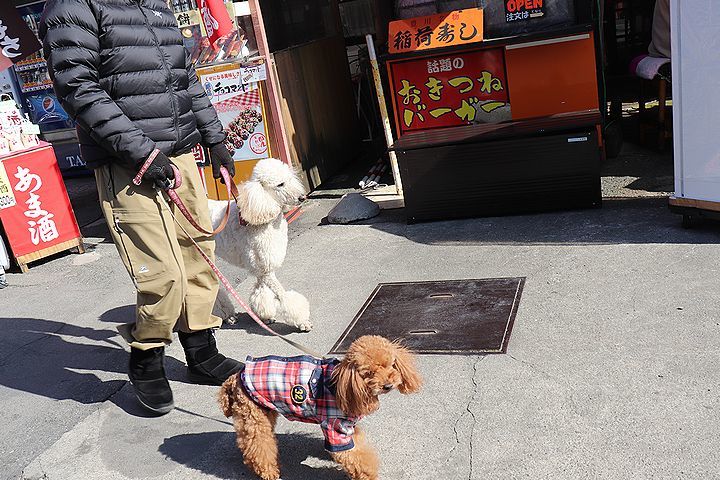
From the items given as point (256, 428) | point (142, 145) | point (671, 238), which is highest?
point (142, 145)

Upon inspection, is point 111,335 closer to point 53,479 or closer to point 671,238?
point 53,479

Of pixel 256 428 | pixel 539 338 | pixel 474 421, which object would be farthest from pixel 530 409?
pixel 256 428

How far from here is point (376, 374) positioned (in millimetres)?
2725

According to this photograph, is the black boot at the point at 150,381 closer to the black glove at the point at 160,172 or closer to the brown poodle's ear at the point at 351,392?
the black glove at the point at 160,172

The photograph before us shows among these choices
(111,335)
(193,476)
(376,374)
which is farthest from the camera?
(111,335)

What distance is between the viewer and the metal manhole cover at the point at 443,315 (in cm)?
426

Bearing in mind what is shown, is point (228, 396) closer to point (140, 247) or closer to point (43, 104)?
point (140, 247)

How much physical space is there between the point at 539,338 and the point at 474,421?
0.91 m

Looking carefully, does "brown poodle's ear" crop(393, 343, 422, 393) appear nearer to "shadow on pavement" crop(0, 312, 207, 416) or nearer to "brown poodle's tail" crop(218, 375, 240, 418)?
"brown poodle's tail" crop(218, 375, 240, 418)

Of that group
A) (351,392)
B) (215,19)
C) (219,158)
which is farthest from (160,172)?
(215,19)

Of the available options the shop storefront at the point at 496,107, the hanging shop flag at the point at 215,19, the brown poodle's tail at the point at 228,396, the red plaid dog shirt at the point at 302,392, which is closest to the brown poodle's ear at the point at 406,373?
the red plaid dog shirt at the point at 302,392

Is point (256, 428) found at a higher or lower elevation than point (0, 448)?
higher

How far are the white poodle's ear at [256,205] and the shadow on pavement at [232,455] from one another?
1.41 m

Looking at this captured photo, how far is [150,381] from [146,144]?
136 centimetres
